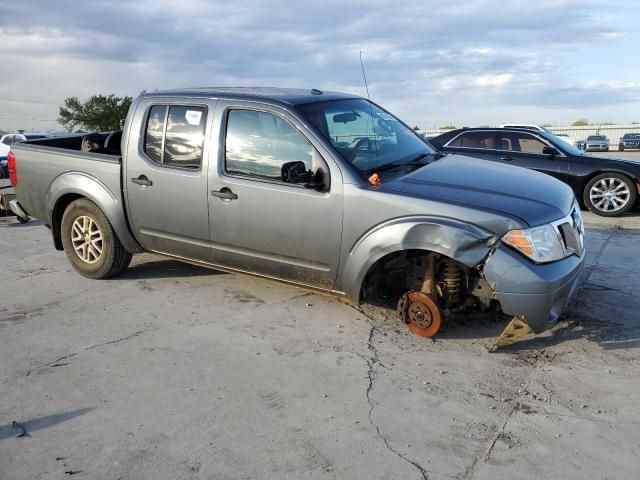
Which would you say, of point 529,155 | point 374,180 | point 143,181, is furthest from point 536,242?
point 529,155

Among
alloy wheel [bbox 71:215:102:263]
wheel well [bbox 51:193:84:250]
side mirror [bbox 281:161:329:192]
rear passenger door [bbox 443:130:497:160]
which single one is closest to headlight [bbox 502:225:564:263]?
side mirror [bbox 281:161:329:192]

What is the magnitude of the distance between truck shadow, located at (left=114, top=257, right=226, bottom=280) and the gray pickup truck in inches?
10.9

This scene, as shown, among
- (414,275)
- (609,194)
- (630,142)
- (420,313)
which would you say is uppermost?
(630,142)

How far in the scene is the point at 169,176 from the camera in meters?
5.16

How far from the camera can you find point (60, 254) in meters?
7.16

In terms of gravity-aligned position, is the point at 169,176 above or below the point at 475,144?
below

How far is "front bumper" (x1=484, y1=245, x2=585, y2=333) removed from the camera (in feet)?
12.4

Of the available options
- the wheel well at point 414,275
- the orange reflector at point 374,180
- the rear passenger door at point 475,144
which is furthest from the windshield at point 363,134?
the rear passenger door at point 475,144

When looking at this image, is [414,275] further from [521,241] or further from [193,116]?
[193,116]

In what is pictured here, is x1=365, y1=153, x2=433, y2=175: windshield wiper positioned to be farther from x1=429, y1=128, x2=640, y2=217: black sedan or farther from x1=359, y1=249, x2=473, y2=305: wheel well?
x1=429, y1=128, x2=640, y2=217: black sedan

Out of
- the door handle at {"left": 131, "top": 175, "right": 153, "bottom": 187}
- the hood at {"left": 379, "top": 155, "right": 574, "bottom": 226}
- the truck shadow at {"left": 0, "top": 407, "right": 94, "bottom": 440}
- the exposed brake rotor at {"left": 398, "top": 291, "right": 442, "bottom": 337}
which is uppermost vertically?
the hood at {"left": 379, "top": 155, "right": 574, "bottom": 226}

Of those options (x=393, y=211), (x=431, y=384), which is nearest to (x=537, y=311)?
(x=431, y=384)

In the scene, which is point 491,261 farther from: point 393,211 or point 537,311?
point 393,211

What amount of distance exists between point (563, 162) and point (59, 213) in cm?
783
